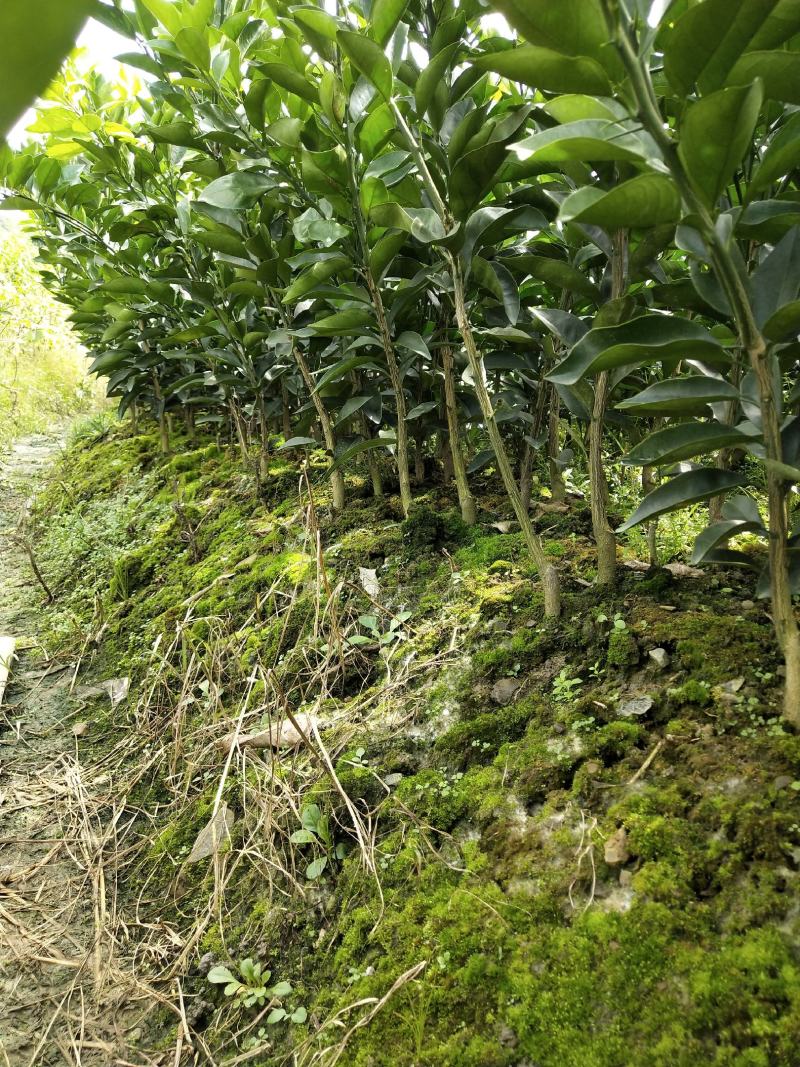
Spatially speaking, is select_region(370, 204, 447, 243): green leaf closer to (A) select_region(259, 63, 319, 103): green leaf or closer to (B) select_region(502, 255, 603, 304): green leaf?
(B) select_region(502, 255, 603, 304): green leaf

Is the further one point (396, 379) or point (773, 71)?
point (396, 379)

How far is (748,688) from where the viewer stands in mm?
1174

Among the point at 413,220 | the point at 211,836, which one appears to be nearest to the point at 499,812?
the point at 211,836

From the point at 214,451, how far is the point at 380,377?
1693 millimetres

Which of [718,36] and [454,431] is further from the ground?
[718,36]

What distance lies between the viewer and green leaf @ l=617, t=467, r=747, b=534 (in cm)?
114

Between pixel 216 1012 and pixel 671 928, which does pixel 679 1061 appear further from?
pixel 216 1012

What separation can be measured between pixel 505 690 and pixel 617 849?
0.47 m

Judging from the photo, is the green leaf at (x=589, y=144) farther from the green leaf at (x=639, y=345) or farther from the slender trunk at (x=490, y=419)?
the slender trunk at (x=490, y=419)

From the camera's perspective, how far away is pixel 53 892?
1.66 metres

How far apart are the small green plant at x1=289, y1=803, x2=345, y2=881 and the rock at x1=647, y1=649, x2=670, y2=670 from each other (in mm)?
706

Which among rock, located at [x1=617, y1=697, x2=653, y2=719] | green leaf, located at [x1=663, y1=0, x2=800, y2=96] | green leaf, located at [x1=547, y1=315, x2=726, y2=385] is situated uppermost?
green leaf, located at [x1=663, y1=0, x2=800, y2=96]

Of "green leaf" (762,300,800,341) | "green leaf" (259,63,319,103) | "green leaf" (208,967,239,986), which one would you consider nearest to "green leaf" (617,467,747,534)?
"green leaf" (762,300,800,341)

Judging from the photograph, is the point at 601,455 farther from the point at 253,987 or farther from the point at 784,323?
the point at 253,987
